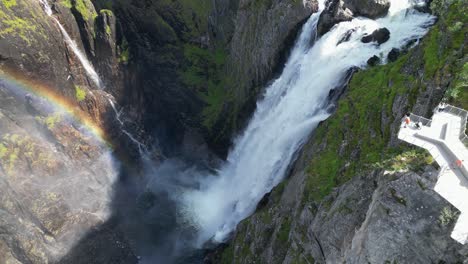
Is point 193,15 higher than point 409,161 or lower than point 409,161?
lower

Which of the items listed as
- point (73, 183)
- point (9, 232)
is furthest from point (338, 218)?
point (73, 183)

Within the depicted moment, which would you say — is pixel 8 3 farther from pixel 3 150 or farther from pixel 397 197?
pixel 397 197

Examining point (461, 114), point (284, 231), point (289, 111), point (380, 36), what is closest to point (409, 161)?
point (461, 114)

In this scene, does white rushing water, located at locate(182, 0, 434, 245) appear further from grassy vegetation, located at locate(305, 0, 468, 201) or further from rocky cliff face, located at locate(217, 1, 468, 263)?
grassy vegetation, located at locate(305, 0, 468, 201)

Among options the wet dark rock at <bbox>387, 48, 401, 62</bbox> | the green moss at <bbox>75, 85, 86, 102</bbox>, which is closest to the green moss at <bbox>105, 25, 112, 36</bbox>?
the green moss at <bbox>75, 85, 86, 102</bbox>

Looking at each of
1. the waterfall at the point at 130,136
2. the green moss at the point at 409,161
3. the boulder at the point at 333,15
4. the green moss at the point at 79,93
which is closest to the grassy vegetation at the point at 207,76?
the waterfall at the point at 130,136
